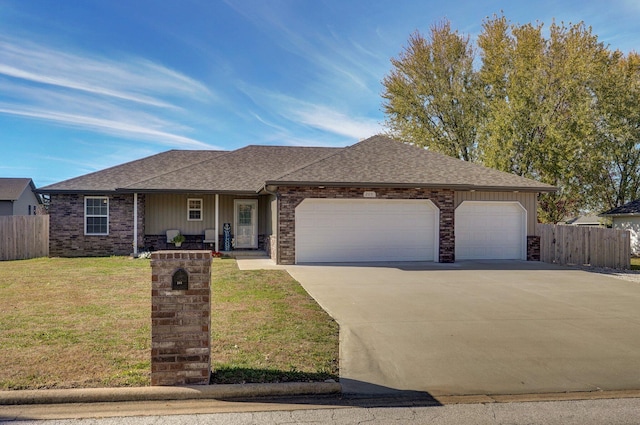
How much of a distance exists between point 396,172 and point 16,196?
27364 millimetres

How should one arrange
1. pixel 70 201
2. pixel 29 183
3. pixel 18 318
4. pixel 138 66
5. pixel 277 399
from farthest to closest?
pixel 29 183, pixel 70 201, pixel 138 66, pixel 18 318, pixel 277 399

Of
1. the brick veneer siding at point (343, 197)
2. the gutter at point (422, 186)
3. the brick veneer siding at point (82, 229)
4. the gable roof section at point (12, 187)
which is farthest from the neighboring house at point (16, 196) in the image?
the gutter at point (422, 186)

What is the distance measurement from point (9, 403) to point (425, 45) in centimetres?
3237

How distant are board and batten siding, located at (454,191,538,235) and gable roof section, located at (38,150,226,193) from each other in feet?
40.4

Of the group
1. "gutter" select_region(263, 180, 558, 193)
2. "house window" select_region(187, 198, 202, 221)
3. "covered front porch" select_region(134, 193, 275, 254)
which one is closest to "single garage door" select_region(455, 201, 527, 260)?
"gutter" select_region(263, 180, 558, 193)

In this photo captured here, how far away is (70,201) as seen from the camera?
18.9 meters

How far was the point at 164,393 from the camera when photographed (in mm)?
4508

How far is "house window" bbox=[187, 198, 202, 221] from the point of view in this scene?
19875 millimetres

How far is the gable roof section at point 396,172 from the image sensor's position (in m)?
15.8

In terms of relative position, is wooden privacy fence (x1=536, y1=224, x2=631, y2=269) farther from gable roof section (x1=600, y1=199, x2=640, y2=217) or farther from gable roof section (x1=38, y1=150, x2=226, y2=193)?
gable roof section (x1=38, y1=150, x2=226, y2=193)

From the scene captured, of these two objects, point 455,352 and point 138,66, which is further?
point 138,66

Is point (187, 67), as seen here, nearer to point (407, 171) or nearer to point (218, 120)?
point (218, 120)

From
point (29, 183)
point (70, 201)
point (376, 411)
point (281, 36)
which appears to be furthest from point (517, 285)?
point (29, 183)

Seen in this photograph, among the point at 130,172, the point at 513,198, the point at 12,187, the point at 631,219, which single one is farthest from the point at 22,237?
the point at 631,219
